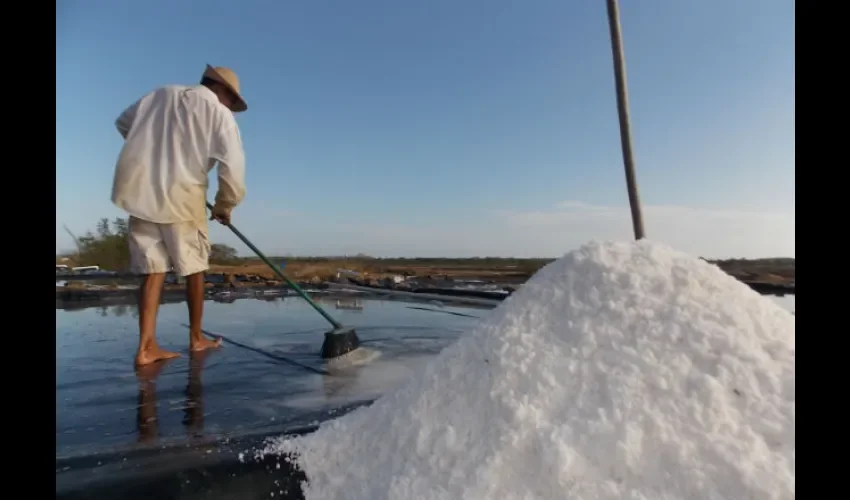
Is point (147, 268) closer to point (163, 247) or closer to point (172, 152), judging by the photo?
point (163, 247)

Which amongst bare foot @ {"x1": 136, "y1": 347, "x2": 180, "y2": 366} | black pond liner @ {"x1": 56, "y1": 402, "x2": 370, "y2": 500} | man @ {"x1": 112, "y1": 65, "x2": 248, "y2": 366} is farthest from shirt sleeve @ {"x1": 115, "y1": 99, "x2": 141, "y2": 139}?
black pond liner @ {"x1": 56, "y1": 402, "x2": 370, "y2": 500}

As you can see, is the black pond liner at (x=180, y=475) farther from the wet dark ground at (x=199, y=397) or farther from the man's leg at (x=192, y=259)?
the man's leg at (x=192, y=259)

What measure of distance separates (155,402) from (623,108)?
2.59m

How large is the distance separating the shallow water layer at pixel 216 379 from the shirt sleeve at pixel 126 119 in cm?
114

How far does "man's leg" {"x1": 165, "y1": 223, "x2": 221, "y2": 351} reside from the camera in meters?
2.16

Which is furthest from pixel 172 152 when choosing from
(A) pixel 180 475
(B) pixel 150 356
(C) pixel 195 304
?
(A) pixel 180 475

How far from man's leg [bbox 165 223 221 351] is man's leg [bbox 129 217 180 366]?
6 cm

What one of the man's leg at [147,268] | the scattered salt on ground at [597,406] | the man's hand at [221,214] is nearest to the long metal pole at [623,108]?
the scattered salt on ground at [597,406]

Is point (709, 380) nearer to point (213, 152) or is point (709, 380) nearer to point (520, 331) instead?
point (520, 331)

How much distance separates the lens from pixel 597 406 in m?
1.03

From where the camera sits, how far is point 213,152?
2.21m

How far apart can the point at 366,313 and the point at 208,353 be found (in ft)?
6.22

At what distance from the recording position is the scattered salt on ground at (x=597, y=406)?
896mm
